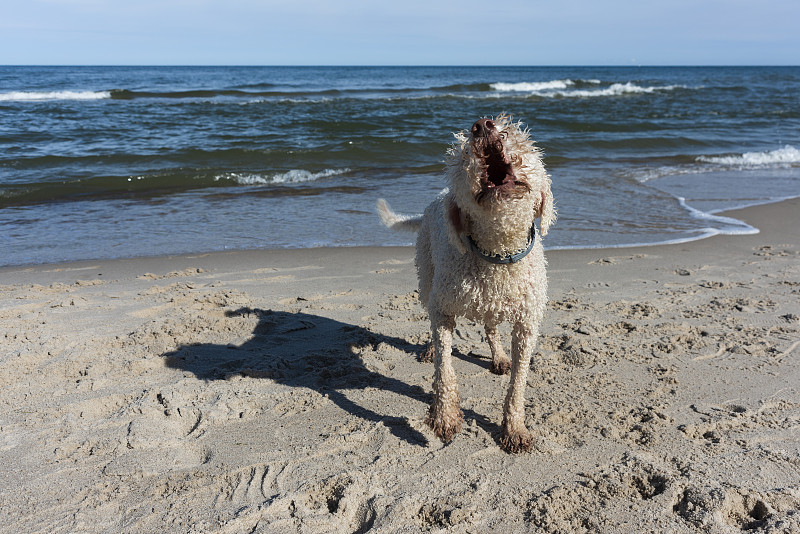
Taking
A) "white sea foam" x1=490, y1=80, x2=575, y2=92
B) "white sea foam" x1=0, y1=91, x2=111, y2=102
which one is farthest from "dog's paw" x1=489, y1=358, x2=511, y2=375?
"white sea foam" x1=490, y1=80, x2=575, y2=92

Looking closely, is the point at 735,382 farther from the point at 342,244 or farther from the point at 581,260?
the point at 342,244

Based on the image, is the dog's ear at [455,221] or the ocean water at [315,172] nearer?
the dog's ear at [455,221]

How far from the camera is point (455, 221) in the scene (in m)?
2.48

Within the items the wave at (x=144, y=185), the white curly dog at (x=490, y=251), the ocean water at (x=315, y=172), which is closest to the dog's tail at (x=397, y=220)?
the white curly dog at (x=490, y=251)

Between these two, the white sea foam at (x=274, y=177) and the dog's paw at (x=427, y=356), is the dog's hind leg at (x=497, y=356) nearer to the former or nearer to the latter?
the dog's paw at (x=427, y=356)

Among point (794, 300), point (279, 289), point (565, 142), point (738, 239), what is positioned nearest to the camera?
point (794, 300)

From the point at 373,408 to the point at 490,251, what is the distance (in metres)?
1.29

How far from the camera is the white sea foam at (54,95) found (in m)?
25.7

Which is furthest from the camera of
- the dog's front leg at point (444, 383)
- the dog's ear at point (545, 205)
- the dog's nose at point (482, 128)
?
the dog's front leg at point (444, 383)

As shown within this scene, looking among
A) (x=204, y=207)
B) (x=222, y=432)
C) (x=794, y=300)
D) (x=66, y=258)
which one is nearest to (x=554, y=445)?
(x=222, y=432)

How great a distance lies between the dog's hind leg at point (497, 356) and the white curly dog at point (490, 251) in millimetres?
586

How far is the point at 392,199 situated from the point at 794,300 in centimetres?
540

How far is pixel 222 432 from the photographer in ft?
10.0

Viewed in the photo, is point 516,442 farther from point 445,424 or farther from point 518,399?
point 445,424
